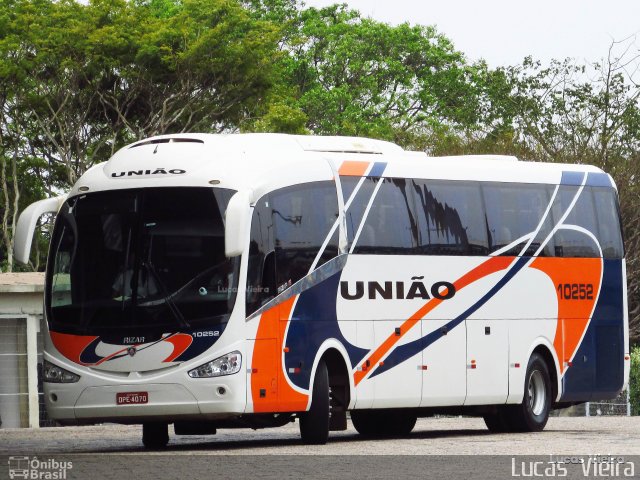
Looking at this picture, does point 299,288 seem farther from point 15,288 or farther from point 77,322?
point 15,288

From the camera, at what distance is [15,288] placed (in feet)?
108

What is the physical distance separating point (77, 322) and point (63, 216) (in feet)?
4.24

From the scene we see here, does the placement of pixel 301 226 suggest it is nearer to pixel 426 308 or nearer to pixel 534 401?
pixel 426 308

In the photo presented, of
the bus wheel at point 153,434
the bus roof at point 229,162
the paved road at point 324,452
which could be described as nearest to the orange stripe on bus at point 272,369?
the paved road at point 324,452

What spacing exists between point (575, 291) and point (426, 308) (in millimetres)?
3222

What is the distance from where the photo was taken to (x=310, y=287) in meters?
19.4

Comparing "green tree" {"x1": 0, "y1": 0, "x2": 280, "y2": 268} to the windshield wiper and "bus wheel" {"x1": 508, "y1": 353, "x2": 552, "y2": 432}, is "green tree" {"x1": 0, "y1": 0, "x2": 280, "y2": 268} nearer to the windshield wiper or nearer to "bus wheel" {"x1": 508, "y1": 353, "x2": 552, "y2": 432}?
"bus wheel" {"x1": 508, "y1": 353, "x2": 552, "y2": 432}

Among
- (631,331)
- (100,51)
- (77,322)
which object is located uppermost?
(100,51)

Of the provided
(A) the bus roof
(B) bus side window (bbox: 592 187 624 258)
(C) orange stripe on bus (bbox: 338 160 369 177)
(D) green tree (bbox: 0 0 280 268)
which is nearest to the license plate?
(A) the bus roof

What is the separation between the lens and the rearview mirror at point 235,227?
1766 cm

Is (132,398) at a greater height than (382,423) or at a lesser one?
greater

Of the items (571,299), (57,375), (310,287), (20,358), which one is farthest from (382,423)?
(20,358)

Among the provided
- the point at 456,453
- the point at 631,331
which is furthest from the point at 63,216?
the point at 631,331

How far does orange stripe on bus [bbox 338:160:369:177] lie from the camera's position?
2035 centimetres
